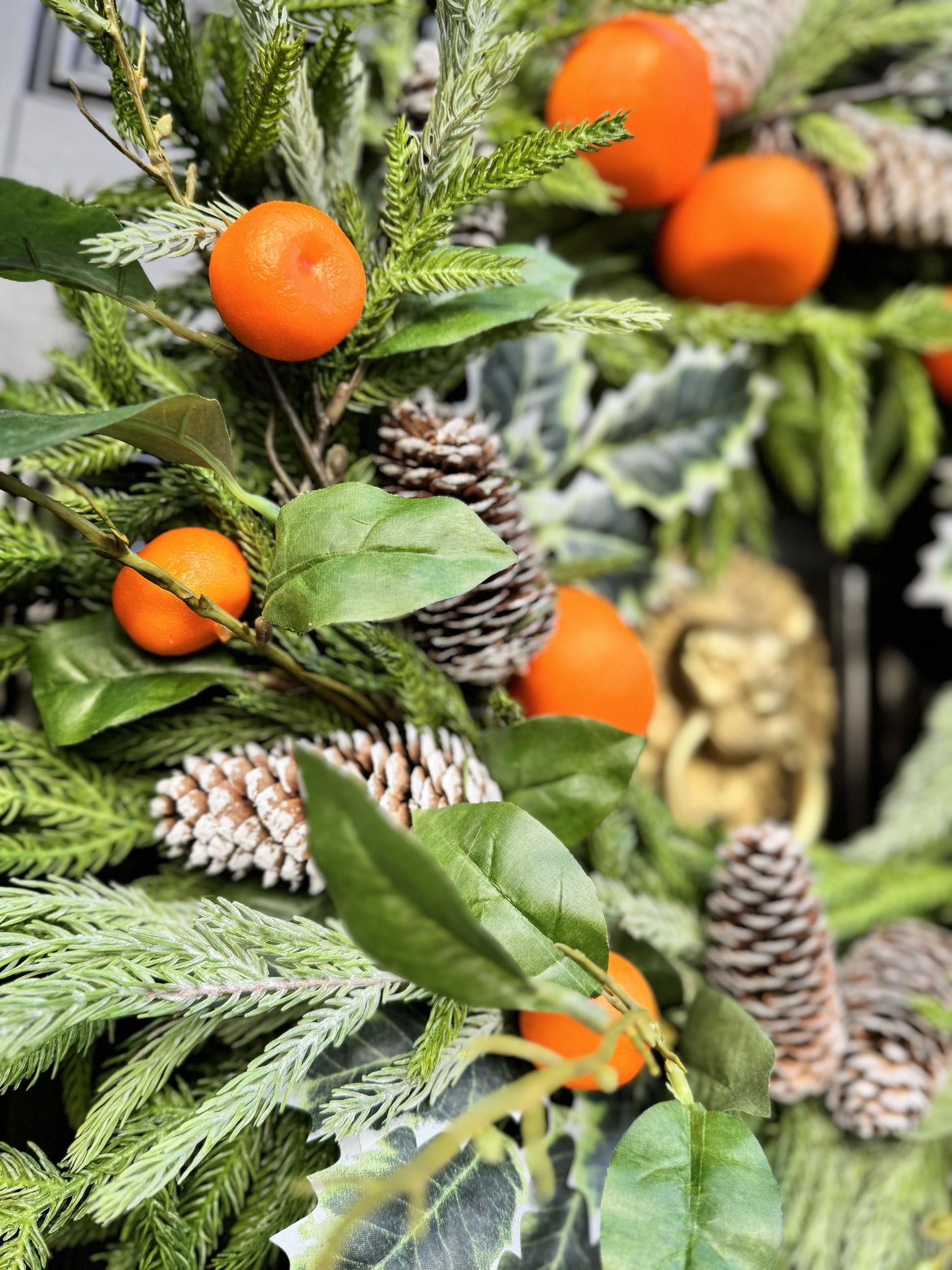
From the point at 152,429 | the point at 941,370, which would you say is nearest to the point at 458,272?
the point at 152,429

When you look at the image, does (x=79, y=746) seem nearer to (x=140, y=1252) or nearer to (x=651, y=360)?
(x=140, y=1252)

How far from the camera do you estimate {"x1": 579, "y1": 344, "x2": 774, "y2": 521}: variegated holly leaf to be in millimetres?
632

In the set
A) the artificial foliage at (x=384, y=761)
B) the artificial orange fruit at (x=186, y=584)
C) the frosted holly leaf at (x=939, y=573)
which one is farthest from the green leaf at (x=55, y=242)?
the frosted holly leaf at (x=939, y=573)

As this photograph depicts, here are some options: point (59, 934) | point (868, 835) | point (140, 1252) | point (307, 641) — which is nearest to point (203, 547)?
point (307, 641)

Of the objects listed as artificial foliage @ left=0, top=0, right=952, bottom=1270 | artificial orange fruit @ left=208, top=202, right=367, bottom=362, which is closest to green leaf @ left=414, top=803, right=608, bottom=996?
artificial foliage @ left=0, top=0, right=952, bottom=1270

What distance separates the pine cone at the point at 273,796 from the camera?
40cm

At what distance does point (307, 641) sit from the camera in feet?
1.35

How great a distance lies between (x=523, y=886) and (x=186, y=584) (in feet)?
0.61

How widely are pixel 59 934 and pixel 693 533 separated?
1.80 ft

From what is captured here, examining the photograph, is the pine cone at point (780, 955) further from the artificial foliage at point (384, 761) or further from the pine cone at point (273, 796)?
the pine cone at point (273, 796)

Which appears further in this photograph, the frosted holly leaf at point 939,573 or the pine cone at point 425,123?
the frosted holly leaf at point 939,573

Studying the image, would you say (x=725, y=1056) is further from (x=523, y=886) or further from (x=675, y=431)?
(x=675, y=431)

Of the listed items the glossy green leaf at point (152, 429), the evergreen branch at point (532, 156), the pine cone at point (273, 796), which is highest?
the evergreen branch at point (532, 156)

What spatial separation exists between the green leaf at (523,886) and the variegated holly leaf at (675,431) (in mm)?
341
